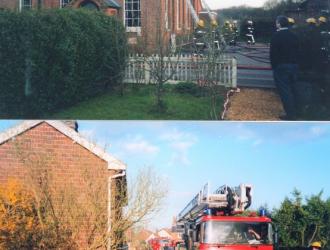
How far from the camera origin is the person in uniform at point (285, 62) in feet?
17.4

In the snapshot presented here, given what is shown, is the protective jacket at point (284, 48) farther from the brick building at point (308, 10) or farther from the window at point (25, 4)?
the window at point (25, 4)

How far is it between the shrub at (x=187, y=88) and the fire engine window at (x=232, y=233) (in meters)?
→ 1.11

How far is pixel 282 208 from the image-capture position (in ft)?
18.6

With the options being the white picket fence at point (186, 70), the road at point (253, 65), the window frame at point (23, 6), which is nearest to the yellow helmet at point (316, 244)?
the road at point (253, 65)

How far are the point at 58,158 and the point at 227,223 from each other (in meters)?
1.47

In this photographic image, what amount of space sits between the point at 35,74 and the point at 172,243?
188 cm

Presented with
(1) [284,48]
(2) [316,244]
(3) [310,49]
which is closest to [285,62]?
(1) [284,48]

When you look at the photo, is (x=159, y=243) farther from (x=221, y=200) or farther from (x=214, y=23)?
(x=214, y=23)

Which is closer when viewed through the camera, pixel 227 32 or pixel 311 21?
pixel 311 21

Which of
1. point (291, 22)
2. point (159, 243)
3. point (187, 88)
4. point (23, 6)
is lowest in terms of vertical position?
point (159, 243)

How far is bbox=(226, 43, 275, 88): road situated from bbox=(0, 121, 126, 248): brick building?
119 centimetres

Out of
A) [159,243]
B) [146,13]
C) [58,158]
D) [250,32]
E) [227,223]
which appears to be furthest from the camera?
[159,243]

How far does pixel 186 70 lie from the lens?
5.32 m

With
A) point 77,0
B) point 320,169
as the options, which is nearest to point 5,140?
point 77,0
